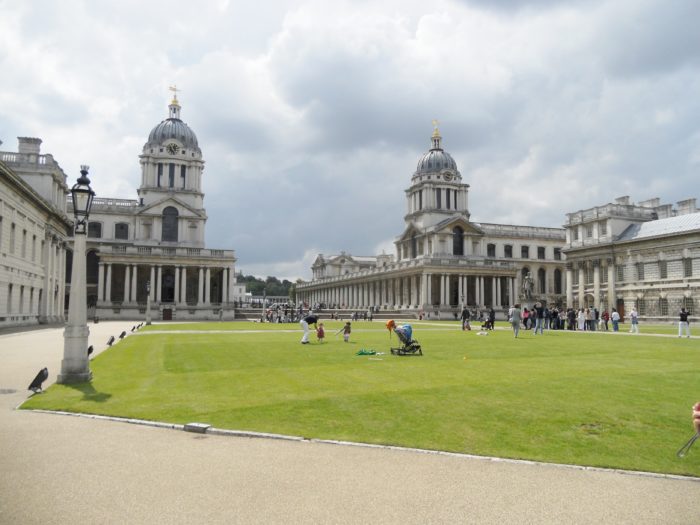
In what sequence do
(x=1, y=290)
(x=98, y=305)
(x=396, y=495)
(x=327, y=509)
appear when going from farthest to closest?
(x=98, y=305) < (x=1, y=290) < (x=396, y=495) < (x=327, y=509)

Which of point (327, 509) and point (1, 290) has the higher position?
point (1, 290)

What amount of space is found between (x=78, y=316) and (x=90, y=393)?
8.91 ft

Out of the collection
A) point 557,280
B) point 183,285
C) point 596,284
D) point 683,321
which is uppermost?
point 557,280

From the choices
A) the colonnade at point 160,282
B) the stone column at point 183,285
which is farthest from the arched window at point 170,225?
the stone column at point 183,285

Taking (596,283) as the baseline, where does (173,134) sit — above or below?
above

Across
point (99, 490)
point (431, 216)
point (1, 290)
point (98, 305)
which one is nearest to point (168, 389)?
point (99, 490)

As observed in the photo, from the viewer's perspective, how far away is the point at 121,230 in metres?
86.2

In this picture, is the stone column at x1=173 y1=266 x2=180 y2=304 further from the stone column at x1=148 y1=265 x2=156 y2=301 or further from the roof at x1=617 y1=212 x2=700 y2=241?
the roof at x1=617 y1=212 x2=700 y2=241

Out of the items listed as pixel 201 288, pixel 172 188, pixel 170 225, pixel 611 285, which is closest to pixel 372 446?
pixel 611 285

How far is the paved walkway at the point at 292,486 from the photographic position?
577cm

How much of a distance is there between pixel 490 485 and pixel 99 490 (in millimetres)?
4604

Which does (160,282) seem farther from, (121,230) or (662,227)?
(662,227)

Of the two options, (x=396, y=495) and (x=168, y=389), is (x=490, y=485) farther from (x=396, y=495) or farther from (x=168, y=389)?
(x=168, y=389)

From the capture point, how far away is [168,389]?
13.0 m
